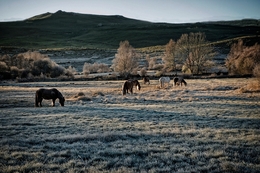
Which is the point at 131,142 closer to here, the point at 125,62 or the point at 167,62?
the point at 125,62

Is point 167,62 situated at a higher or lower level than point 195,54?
lower

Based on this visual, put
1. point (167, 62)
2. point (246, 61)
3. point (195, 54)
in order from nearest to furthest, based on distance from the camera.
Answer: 1. point (246, 61)
2. point (195, 54)
3. point (167, 62)

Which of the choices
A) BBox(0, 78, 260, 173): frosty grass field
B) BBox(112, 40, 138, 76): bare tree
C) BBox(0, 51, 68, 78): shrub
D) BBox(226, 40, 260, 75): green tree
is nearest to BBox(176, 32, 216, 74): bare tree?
BBox(226, 40, 260, 75): green tree

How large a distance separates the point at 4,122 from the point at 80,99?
1169cm

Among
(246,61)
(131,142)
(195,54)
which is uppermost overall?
(195,54)

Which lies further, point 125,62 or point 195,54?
point 195,54

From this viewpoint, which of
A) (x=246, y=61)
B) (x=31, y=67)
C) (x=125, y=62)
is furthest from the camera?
(x=31, y=67)

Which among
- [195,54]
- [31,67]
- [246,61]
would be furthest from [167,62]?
[31,67]

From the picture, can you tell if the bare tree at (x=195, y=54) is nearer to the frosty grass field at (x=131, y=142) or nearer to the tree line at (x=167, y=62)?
the tree line at (x=167, y=62)

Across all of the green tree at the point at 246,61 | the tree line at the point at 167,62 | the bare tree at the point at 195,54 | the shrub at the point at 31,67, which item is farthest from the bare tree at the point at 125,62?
the green tree at the point at 246,61

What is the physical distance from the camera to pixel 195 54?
184 feet

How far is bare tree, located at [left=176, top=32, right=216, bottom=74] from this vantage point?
55.5m

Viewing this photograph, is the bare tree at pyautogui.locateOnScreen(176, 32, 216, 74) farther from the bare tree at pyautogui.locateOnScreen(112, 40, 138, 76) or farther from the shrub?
the shrub

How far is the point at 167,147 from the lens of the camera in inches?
348
